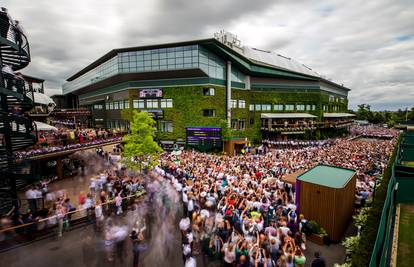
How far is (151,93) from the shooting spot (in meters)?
34.6

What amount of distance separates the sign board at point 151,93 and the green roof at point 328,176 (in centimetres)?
2739

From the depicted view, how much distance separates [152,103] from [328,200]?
30.8m

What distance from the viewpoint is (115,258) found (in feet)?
27.5

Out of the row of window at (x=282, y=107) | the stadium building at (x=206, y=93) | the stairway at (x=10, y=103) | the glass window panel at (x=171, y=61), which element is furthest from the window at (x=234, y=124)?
the stairway at (x=10, y=103)

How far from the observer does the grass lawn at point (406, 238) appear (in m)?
8.89

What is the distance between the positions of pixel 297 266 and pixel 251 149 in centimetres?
2972

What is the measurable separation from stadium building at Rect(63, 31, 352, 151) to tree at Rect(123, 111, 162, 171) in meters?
15.1

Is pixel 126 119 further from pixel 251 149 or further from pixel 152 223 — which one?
pixel 152 223

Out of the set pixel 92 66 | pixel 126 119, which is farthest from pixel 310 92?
pixel 92 66

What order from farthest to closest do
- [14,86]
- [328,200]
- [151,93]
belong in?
1. [151,93]
2. [14,86]
3. [328,200]

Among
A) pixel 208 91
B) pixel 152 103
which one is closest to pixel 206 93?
pixel 208 91

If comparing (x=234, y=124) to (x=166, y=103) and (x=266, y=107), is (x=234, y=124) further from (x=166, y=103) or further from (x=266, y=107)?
(x=166, y=103)

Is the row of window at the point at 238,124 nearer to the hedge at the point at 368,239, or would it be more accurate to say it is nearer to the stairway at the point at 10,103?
the hedge at the point at 368,239

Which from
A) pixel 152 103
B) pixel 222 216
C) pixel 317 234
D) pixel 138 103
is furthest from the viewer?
pixel 138 103
